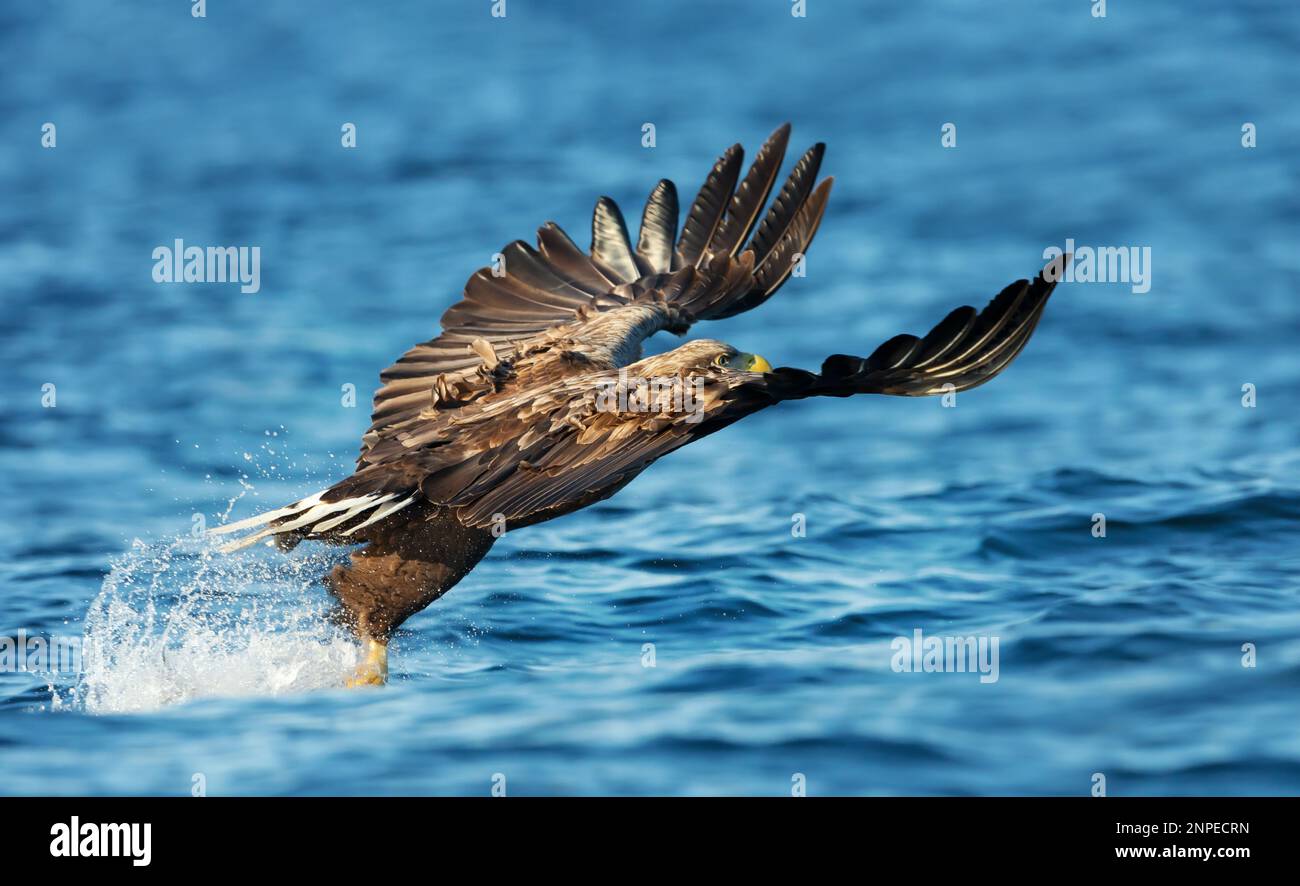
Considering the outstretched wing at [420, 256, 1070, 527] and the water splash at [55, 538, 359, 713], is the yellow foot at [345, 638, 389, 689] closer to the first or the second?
the water splash at [55, 538, 359, 713]

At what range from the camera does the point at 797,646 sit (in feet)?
22.4

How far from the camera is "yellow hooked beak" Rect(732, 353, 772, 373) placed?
6.19 meters

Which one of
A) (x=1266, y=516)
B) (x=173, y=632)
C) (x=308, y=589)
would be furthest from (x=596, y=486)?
(x=1266, y=516)

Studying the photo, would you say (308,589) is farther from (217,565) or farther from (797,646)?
(797,646)

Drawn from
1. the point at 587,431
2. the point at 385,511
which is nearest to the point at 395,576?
the point at 385,511

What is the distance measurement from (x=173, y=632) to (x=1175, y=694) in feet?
12.2

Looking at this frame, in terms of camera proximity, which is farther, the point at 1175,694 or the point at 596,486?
the point at 1175,694

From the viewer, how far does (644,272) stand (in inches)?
307

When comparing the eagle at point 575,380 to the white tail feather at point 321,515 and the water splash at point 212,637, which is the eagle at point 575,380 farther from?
the water splash at point 212,637

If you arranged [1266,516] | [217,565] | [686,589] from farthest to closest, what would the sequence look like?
1. [1266,516]
2. [686,589]
3. [217,565]

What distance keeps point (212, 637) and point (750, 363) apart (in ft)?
7.64

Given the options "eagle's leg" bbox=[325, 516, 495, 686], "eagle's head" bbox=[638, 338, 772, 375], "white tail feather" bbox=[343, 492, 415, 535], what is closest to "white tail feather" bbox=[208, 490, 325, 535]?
"white tail feather" bbox=[343, 492, 415, 535]

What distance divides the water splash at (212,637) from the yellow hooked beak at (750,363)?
1.73 m

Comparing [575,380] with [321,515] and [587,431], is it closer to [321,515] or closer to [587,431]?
[587,431]
